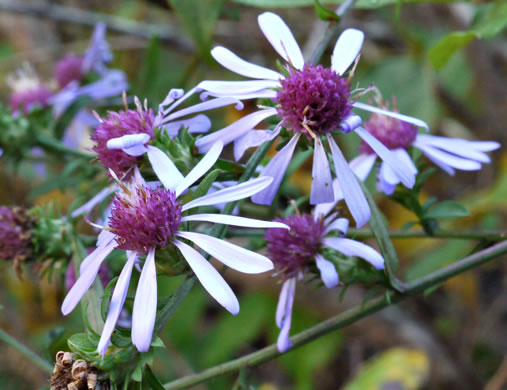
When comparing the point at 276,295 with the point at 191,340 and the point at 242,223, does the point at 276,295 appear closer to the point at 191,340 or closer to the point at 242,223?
the point at 191,340

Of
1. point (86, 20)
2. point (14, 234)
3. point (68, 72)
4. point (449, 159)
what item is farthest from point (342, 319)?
point (86, 20)

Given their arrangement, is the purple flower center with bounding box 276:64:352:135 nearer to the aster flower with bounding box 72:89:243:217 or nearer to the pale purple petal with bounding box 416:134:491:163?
the aster flower with bounding box 72:89:243:217

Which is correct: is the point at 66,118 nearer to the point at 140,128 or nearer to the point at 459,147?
the point at 140,128

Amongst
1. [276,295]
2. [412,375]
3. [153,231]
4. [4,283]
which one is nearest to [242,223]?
[153,231]

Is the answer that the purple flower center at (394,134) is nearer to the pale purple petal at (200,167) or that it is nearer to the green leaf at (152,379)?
the pale purple petal at (200,167)

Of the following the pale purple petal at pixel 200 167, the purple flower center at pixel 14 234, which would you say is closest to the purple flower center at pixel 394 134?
the pale purple petal at pixel 200 167

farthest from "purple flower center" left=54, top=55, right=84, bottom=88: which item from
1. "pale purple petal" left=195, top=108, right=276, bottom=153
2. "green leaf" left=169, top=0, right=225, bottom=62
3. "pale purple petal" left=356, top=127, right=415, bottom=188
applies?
"pale purple petal" left=356, top=127, right=415, bottom=188
